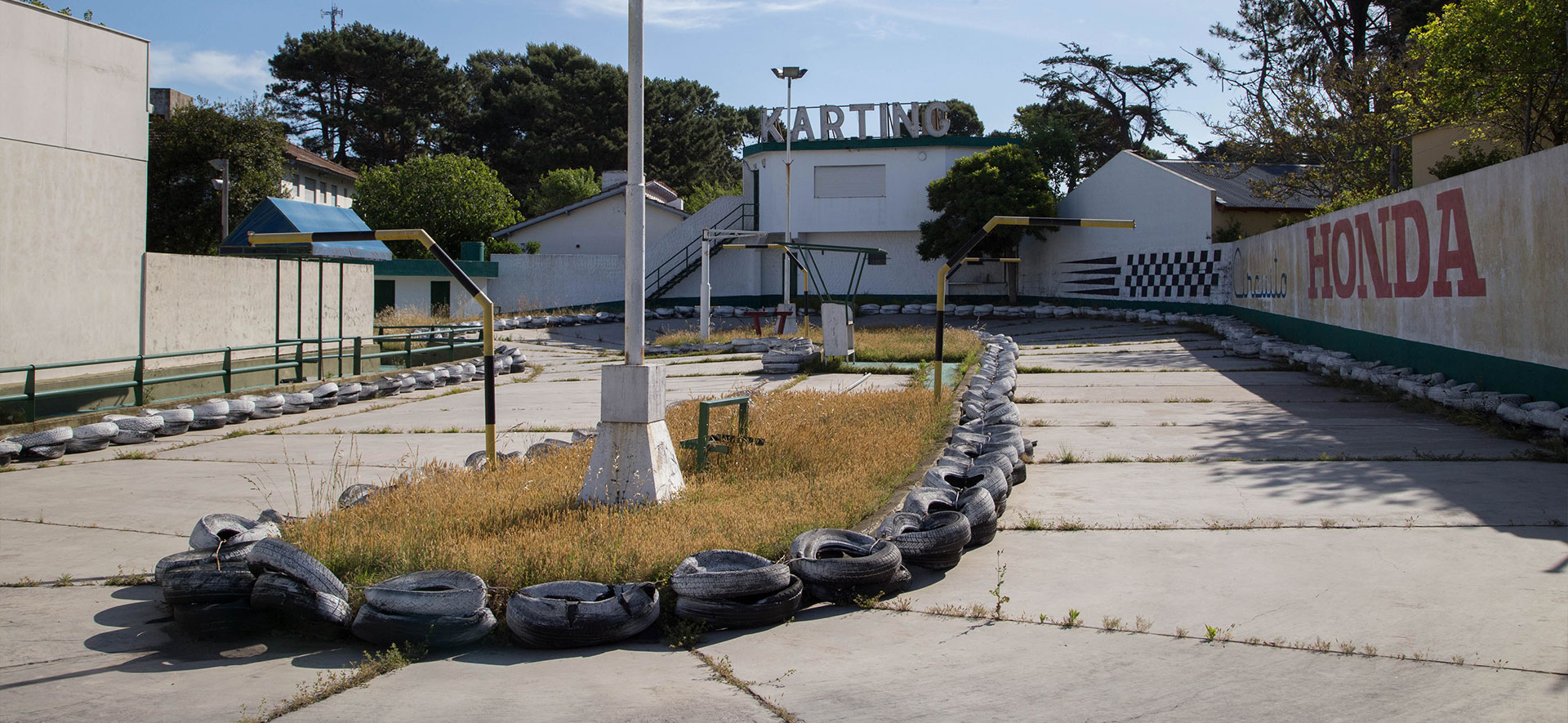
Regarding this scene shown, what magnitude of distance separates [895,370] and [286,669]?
527 inches

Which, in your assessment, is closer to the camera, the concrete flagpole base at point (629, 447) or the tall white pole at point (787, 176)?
the concrete flagpole base at point (629, 447)

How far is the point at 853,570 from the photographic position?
4871 mm

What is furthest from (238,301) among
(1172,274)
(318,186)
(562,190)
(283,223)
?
(562,190)

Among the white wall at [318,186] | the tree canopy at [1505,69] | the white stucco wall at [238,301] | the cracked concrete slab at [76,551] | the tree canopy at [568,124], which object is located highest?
the tree canopy at [568,124]

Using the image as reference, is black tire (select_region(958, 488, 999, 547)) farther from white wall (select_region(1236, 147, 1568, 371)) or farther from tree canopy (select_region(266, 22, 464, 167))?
tree canopy (select_region(266, 22, 464, 167))

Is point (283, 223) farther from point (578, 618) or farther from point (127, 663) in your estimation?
point (578, 618)

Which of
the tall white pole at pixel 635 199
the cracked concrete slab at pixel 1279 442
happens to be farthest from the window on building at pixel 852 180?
the tall white pole at pixel 635 199

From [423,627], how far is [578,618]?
2.11 feet

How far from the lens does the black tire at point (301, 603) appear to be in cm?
450

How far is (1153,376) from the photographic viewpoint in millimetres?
14953

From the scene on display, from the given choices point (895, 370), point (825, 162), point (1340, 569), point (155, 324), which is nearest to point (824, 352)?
point (895, 370)

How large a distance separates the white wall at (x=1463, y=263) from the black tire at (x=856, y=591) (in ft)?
23.3

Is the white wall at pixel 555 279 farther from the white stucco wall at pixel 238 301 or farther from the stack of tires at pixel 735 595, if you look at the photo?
the stack of tires at pixel 735 595

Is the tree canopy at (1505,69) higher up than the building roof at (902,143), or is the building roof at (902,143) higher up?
the building roof at (902,143)
